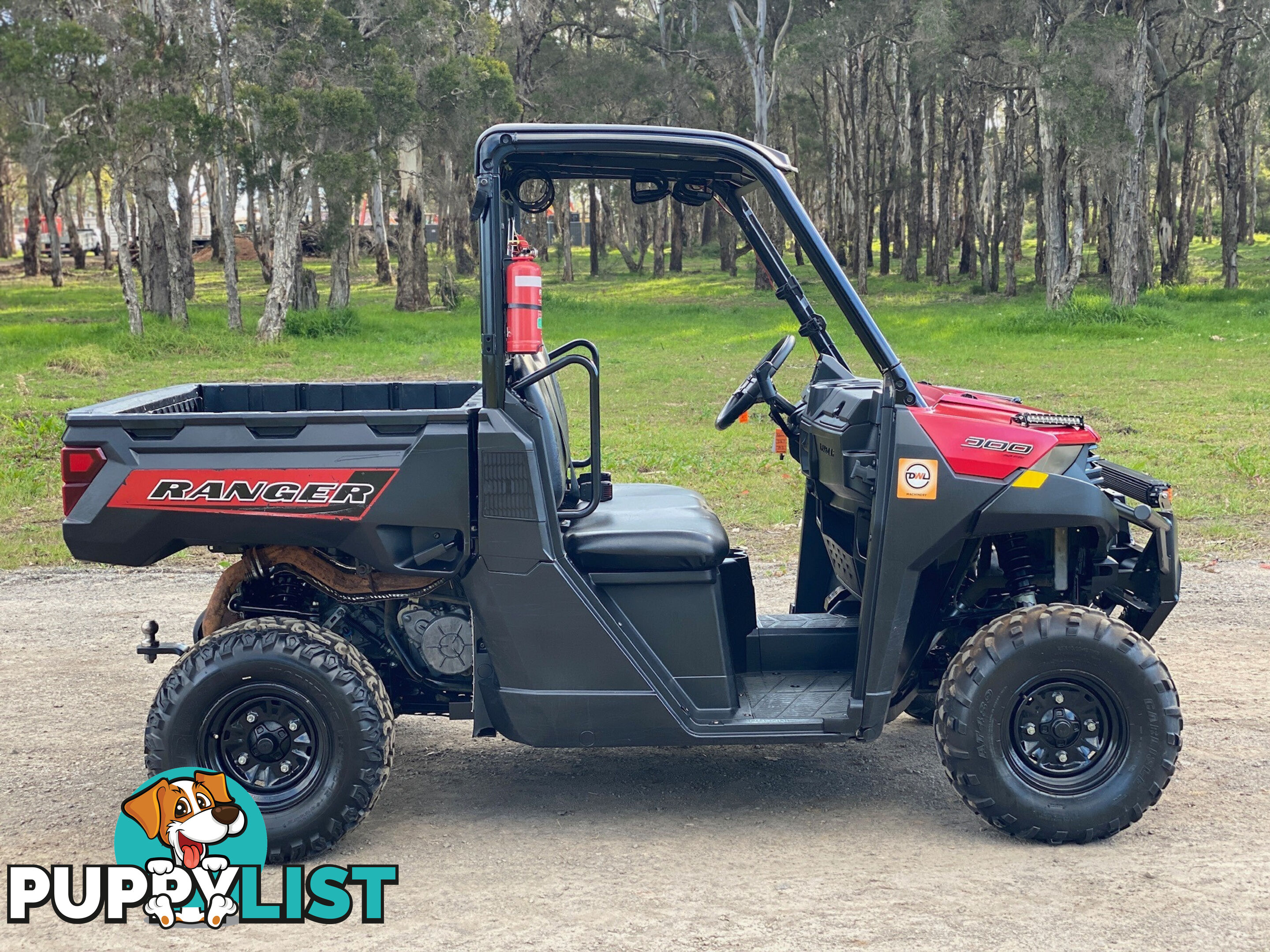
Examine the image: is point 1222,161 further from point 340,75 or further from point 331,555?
point 331,555

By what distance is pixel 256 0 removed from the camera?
2505 cm

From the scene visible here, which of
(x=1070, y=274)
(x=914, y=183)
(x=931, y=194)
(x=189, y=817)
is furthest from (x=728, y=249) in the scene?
(x=189, y=817)

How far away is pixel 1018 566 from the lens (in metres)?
4.77

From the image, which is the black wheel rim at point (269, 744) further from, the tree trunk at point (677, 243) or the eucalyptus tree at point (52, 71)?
the tree trunk at point (677, 243)

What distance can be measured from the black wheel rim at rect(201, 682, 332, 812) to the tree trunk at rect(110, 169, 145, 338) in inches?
836

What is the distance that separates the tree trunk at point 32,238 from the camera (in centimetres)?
4522

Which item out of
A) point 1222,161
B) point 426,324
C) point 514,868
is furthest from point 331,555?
point 1222,161

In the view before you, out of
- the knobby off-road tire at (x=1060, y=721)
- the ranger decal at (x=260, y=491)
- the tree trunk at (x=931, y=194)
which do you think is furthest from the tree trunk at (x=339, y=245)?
the knobby off-road tire at (x=1060, y=721)

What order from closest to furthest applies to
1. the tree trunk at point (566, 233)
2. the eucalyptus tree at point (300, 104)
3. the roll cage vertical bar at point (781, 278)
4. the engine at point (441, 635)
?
the engine at point (441, 635) → the roll cage vertical bar at point (781, 278) → the eucalyptus tree at point (300, 104) → the tree trunk at point (566, 233)

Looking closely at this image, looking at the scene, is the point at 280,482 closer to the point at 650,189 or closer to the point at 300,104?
the point at 650,189

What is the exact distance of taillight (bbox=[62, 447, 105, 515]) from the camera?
4.49m

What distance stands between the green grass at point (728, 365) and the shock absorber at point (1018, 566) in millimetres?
4336

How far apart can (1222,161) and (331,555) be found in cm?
5401

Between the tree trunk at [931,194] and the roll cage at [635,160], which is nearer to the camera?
the roll cage at [635,160]
